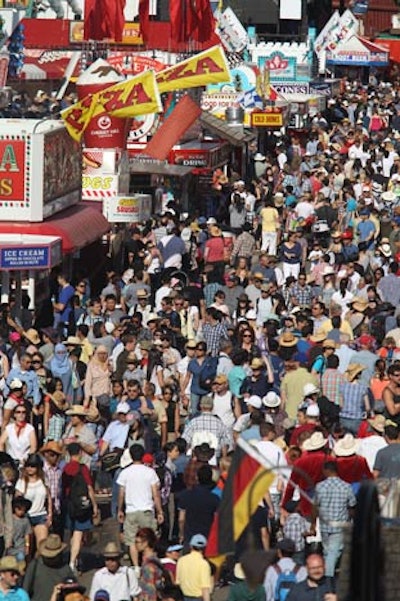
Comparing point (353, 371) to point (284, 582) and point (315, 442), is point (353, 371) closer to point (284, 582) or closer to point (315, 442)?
point (315, 442)

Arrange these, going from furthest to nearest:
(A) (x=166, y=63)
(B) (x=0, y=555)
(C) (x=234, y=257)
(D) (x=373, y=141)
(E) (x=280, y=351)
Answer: (D) (x=373, y=141), (A) (x=166, y=63), (C) (x=234, y=257), (E) (x=280, y=351), (B) (x=0, y=555)

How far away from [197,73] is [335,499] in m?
17.7

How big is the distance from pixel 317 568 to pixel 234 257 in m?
14.7

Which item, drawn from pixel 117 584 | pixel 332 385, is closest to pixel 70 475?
pixel 117 584

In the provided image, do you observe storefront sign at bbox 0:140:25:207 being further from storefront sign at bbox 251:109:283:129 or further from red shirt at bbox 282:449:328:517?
storefront sign at bbox 251:109:283:129

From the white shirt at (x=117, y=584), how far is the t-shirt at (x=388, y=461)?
2.50 meters

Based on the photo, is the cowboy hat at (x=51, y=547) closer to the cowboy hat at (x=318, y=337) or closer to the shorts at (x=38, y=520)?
the shorts at (x=38, y=520)

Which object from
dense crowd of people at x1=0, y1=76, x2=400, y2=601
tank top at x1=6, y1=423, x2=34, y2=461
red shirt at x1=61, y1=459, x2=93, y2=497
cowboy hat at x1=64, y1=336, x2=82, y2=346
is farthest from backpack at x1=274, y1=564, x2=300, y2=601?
cowboy hat at x1=64, y1=336, x2=82, y2=346

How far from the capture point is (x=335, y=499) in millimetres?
13930

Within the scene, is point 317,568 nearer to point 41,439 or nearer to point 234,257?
point 41,439

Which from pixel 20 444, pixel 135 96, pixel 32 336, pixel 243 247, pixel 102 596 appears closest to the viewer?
pixel 102 596

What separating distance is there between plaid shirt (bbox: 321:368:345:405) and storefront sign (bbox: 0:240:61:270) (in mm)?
5500

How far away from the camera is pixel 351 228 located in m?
29.9

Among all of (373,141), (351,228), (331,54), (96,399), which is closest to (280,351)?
(96,399)
